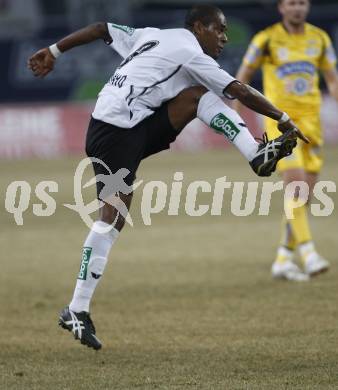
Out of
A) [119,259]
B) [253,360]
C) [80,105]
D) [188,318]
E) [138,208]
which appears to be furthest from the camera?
[80,105]

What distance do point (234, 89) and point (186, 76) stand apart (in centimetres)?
41

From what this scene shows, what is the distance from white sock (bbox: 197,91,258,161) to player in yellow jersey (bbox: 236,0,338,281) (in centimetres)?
339

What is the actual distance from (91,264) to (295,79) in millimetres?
4253

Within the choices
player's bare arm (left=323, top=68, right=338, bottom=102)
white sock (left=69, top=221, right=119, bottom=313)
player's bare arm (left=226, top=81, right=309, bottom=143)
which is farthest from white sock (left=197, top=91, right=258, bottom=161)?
player's bare arm (left=323, top=68, right=338, bottom=102)

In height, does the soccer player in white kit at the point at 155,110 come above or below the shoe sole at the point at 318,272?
above

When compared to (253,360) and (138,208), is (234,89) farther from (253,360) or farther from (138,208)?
(138,208)

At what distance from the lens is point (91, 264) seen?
23.2 ft

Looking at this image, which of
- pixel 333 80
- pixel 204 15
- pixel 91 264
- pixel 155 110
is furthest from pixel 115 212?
pixel 333 80

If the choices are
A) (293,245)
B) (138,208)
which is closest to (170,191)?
(138,208)

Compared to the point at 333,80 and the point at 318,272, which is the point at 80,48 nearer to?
the point at 333,80

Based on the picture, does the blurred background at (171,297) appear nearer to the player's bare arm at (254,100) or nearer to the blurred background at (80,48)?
the player's bare arm at (254,100)

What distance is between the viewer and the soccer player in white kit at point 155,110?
22.7 feet

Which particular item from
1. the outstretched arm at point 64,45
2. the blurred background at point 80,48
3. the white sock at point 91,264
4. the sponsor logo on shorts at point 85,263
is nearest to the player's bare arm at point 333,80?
the outstretched arm at point 64,45

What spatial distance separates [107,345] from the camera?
24.1ft
